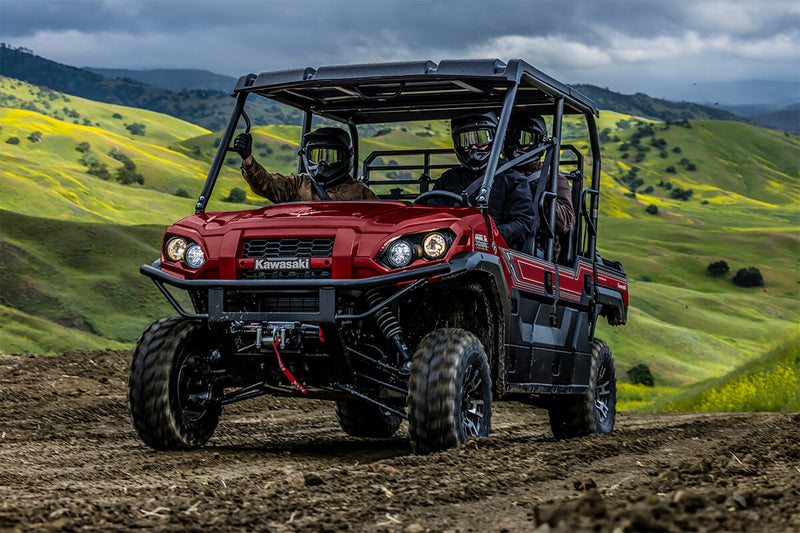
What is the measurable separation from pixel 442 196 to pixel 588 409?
2.94 metres

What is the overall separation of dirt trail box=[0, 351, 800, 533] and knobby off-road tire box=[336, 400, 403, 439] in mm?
236

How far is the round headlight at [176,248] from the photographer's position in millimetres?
6730

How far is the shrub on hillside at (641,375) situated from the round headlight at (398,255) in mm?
44172

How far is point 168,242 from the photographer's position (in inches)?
268

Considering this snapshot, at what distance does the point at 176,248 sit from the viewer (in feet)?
22.2

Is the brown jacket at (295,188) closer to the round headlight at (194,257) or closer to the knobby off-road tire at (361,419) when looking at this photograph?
the round headlight at (194,257)

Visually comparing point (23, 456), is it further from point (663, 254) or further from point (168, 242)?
point (663, 254)

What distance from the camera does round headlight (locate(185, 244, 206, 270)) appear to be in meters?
6.60

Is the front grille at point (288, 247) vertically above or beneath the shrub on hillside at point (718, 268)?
above

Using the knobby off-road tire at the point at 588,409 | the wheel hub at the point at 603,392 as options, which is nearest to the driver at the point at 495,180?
the knobby off-road tire at the point at 588,409

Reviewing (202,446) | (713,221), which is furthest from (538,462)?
(713,221)

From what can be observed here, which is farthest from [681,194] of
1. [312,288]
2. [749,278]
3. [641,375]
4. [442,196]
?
[312,288]

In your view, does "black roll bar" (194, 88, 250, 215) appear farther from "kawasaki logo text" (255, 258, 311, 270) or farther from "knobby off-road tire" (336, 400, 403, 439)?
"knobby off-road tire" (336, 400, 403, 439)

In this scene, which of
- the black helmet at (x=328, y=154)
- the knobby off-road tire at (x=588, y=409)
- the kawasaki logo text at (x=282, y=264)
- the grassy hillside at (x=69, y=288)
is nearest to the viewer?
the kawasaki logo text at (x=282, y=264)
